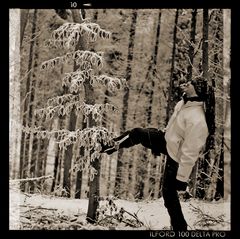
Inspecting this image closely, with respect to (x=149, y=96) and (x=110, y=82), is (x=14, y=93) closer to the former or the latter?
(x=110, y=82)

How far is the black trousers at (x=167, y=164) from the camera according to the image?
4.02m

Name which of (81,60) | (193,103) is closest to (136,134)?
(193,103)

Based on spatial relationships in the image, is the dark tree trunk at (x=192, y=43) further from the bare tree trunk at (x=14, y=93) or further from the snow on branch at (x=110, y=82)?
the bare tree trunk at (x=14, y=93)

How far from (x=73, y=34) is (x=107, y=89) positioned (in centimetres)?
61

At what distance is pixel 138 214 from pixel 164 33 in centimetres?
177

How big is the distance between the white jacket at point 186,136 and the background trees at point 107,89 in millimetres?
170

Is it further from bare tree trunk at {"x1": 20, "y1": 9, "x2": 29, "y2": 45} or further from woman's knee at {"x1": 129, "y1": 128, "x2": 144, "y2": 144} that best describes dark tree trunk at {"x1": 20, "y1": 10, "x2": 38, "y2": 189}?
woman's knee at {"x1": 129, "y1": 128, "x2": 144, "y2": 144}

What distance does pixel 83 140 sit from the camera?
409cm

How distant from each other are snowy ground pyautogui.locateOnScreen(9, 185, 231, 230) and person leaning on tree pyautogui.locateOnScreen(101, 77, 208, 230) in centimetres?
10

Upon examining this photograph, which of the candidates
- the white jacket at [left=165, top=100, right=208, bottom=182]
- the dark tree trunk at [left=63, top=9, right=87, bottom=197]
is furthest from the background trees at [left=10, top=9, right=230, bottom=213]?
the white jacket at [left=165, top=100, right=208, bottom=182]

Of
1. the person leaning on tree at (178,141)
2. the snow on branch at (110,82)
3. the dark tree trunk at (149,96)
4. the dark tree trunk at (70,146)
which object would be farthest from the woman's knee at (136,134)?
the dark tree trunk at (70,146)

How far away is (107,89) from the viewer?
4141 mm

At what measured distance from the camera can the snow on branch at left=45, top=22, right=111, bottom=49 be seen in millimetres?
4070
